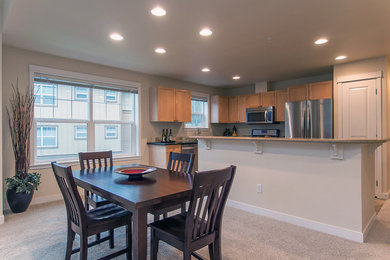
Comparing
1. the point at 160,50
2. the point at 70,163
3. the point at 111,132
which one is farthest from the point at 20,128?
the point at 160,50

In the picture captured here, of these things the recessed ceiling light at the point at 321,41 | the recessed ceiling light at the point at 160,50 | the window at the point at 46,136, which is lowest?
the window at the point at 46,136

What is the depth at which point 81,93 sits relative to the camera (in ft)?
13.6

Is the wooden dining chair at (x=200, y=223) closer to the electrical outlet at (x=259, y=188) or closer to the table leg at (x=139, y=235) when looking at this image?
the table leg at (x=139, y=235)

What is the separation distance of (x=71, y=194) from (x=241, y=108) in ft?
17.4

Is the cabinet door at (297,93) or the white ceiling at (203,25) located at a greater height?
the white ceiling at (203,25)

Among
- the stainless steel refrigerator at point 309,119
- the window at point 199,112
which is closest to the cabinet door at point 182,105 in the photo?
the window at point 199,112

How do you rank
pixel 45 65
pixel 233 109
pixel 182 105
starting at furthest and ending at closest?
pixel 233 109 → pixel 182 105 → pixel 45 65

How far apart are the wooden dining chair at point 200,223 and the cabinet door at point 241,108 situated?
4836mm

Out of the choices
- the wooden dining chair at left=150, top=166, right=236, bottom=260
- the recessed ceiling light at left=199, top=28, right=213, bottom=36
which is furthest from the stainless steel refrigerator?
the wooden dining chair at left=150, top=166, right=236, bottom=260

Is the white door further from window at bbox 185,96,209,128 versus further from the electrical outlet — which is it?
window at bbox 185,96,209,128

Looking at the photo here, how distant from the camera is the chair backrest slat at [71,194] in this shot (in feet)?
5.24

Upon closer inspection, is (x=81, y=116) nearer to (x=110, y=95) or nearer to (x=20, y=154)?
(x=110, y=95)

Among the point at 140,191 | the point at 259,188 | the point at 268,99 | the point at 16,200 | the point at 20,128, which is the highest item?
the point at 268,99

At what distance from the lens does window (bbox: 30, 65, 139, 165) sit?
372 centimetres
